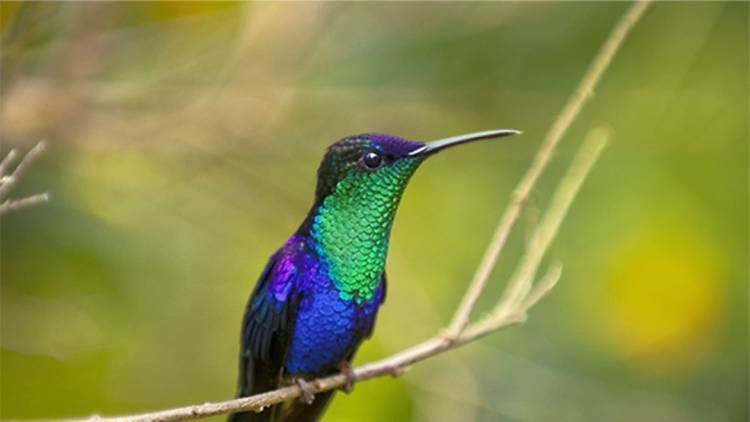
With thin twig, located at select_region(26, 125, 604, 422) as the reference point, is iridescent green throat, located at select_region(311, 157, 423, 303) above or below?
above

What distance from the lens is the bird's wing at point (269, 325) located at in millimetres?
2084

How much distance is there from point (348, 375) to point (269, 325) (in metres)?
0.17

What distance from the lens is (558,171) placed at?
4277 mm

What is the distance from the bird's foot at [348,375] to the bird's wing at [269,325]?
12 cm

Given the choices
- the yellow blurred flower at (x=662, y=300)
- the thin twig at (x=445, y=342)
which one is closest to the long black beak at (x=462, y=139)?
the thin twig at (x=445, y=342)

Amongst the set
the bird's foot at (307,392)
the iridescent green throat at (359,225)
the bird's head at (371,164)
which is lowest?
the bird's foot at (307,392)

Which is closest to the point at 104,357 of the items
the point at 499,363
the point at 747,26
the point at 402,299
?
the point at 402,299

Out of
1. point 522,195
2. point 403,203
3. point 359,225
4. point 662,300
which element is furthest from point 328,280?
point 403,203

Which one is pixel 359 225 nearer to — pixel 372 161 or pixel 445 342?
pixel 372 161

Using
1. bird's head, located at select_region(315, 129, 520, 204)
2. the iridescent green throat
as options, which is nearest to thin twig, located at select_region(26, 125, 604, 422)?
the iridescent green throat

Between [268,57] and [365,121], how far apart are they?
39cm

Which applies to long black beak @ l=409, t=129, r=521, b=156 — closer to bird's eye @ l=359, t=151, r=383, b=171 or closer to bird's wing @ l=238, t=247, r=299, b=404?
bird's eye @ l=359, t=151, r=383, b=171

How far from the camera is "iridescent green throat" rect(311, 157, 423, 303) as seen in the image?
198 cm

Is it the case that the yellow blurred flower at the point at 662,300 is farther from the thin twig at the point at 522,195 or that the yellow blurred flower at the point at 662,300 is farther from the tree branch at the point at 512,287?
the thin twig at the point at 522,195
